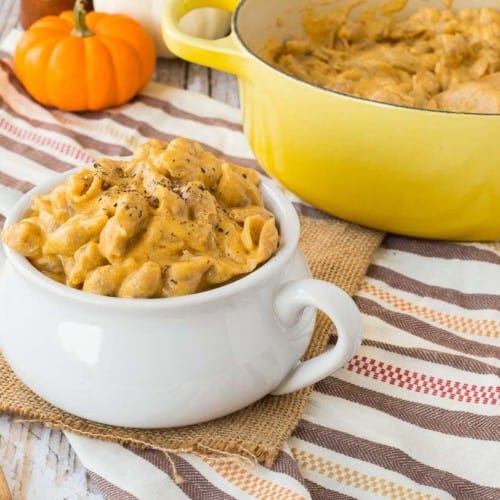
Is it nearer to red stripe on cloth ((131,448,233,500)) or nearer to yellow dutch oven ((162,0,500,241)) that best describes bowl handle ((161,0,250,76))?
yellow dutch oven ((162,0,500,241))

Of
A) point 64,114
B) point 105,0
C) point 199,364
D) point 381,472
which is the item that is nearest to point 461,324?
point 381,472

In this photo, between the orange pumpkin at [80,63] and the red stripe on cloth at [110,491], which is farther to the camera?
the orange pumpkin at [80,63]

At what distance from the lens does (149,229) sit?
1175 millimetres

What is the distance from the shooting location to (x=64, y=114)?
219 centimetres

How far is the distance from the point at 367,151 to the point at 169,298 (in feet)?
1.99

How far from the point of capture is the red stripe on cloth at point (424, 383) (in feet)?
4.52

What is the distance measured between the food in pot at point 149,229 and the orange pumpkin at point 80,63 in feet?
3.03

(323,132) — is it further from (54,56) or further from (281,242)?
(54,56)

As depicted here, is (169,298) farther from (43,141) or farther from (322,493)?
(43,141)

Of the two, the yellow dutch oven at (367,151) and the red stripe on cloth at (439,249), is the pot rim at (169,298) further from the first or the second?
the red stripe on cloth at (439,249)

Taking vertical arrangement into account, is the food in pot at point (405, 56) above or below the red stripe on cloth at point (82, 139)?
above

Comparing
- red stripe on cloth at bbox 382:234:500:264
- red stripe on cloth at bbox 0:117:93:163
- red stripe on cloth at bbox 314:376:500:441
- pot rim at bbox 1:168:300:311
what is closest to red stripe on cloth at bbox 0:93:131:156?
red stripe on cloth at bbox 0:117:93:163

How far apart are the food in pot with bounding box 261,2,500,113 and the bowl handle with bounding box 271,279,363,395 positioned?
2.05ft

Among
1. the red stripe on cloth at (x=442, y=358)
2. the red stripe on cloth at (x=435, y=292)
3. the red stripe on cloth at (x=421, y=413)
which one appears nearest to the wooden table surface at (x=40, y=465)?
the red stripe on cloth at (x=421, y=413)
